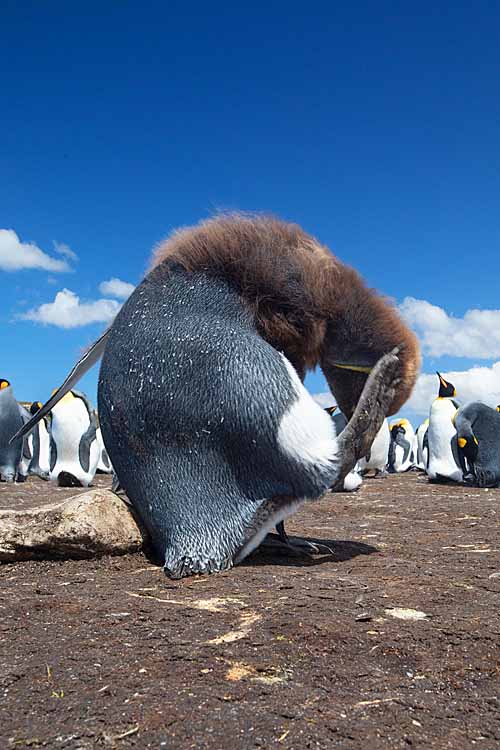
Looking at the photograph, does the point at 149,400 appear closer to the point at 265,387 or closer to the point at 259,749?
the point at 265,387

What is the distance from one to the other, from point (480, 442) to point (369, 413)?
8.23 metres

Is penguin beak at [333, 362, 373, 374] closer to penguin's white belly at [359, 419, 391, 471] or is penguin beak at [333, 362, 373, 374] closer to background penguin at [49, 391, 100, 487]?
background penguin at [49, 391, 100, 487]

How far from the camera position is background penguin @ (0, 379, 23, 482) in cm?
1234

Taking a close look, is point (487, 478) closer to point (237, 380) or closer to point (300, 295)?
point (300, 295)

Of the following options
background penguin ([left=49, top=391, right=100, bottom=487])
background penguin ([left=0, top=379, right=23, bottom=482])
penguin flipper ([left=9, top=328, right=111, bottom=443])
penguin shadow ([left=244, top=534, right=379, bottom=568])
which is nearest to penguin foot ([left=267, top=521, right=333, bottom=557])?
penguin shadow ([left=244, top=534, right=379, bottom=568])

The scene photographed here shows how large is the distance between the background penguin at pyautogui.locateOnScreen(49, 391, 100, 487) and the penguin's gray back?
880cm

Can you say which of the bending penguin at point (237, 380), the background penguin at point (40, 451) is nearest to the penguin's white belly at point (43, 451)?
the background penguin at point (40, 451)

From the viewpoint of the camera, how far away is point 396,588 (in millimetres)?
2633

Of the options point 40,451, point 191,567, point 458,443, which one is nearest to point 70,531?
point 191,567

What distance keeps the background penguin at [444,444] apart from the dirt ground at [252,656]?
8.89 m

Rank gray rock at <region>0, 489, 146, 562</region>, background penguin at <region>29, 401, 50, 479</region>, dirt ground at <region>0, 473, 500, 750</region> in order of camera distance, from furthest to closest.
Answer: background penguin at <region>29, 401, 50, 479</region>
gray rock at <region>0, 489, 146, 562</region>
dirt ground at <region>0, 473, 500, 750</region>

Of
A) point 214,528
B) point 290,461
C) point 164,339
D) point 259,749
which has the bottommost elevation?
point 259,749

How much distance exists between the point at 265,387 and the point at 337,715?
1.51 metres

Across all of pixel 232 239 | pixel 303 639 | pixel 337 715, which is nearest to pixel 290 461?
pixel 303 639
